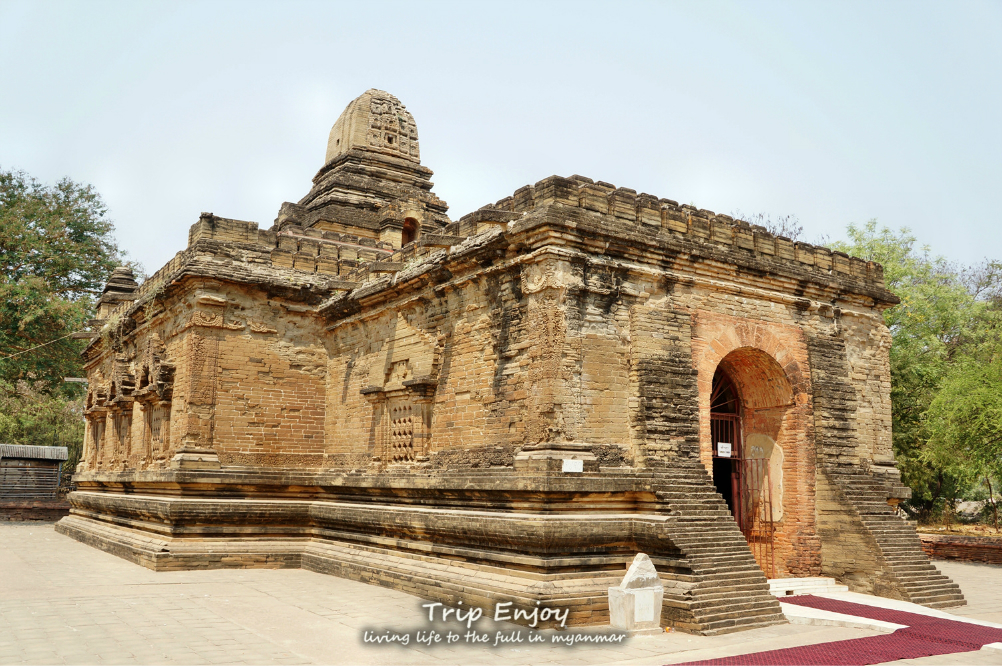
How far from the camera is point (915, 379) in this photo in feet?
74.2

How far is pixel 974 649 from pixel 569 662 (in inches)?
170

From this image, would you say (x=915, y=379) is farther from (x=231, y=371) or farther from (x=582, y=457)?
(x=231, y=371)

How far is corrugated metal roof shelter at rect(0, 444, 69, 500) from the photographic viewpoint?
29016mm

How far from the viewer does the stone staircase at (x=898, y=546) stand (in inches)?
444

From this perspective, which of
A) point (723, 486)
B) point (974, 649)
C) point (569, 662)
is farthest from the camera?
point (723, 486)

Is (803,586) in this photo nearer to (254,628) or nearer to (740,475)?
(740,475)

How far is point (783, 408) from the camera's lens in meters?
12.5

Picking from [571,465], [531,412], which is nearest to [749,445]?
[571,465]

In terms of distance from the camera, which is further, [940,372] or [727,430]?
[940,372]

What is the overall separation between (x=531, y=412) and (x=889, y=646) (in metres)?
4.53

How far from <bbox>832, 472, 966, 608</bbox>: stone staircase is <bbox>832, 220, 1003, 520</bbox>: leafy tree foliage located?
5.69 meters

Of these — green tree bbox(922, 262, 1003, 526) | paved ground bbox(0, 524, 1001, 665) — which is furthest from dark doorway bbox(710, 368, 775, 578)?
green tree bbox(922, 262, 1003, 526)

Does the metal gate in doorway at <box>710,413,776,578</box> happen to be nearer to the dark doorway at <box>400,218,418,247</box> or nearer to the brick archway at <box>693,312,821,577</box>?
the brick archway at <box>693,312,821,577</box>

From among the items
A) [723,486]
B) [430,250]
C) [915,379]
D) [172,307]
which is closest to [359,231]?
[172,307]
